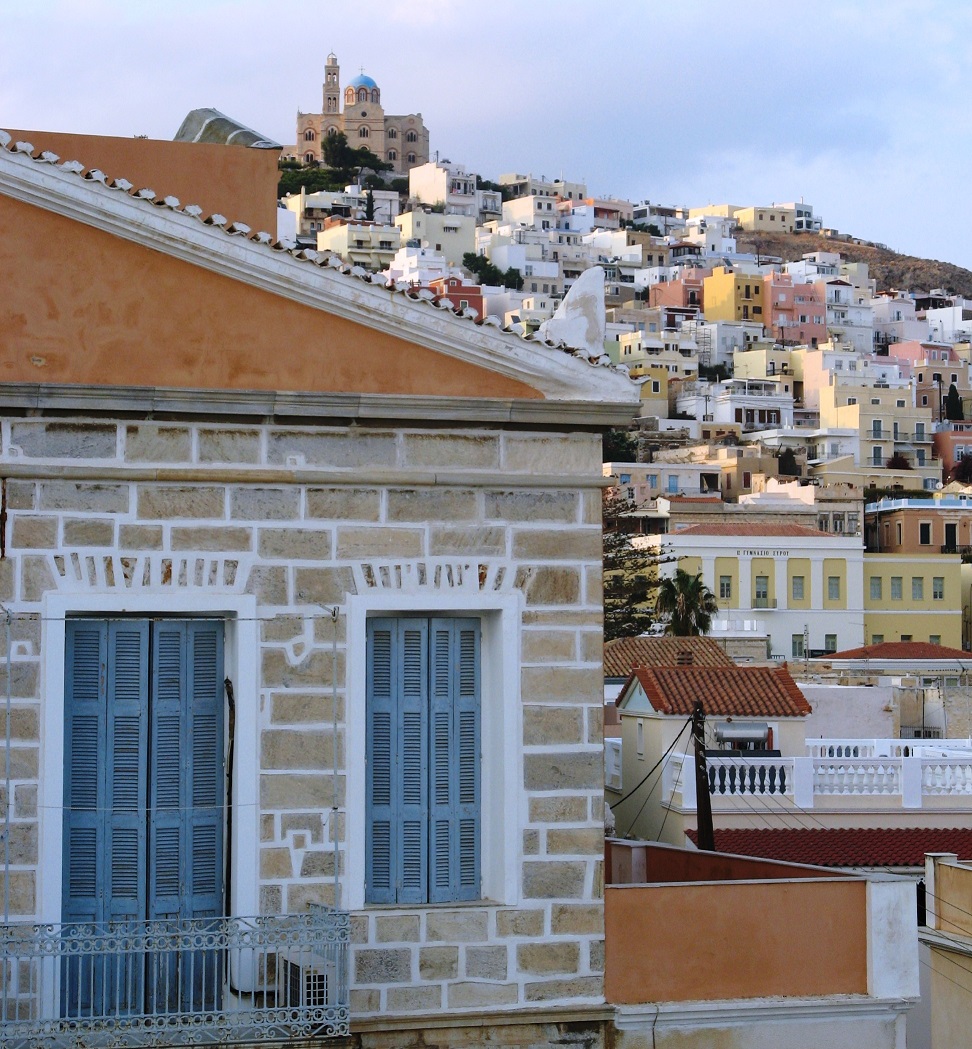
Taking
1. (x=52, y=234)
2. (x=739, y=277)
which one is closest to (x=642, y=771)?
(x=52, y=234)

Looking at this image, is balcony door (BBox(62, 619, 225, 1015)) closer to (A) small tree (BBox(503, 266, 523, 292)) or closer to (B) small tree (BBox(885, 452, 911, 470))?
(B) small tree (BBox(885, 452, 911, 470))

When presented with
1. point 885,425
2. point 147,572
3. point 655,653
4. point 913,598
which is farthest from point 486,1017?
point 885,425

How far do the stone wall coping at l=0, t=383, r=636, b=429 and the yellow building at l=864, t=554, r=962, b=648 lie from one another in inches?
2796

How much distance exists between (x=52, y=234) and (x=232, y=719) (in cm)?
245

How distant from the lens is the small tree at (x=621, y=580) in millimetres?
54625

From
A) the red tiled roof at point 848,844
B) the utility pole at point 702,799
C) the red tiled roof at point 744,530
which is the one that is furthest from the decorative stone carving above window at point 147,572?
the red tiled roof at point 744,530

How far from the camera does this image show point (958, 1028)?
16.2 metres

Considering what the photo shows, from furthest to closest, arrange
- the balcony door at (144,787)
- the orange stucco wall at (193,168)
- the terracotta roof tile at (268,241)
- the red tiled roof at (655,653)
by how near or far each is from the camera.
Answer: the red tiled roof at (655,653)
the orange stucco wall at (193,168)
the balcony door at (144,787)
the terracotta roof tile at (268,241)

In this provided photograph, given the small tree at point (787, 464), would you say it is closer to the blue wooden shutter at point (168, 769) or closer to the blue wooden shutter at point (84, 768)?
the blue wooden shutter at point (168, 769)

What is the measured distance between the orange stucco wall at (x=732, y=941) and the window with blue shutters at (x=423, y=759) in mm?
810

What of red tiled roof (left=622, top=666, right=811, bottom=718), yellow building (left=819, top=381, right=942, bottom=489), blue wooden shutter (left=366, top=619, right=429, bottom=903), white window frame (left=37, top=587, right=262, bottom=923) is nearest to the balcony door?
white window frame (left=37, top=587, right=262, bottom=923)

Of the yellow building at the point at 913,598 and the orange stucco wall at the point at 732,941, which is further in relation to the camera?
the yellow building at the point at 913,598

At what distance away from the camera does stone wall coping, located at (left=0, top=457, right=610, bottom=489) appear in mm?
8914

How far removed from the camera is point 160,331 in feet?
30.1
